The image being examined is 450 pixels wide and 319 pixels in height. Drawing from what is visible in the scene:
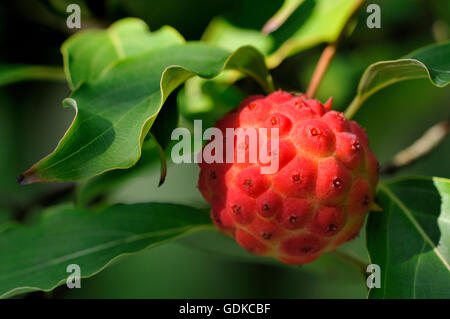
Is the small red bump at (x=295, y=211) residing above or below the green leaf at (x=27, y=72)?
below

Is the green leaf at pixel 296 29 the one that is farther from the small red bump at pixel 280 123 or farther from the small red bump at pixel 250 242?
the small red bump at pixel 250 242

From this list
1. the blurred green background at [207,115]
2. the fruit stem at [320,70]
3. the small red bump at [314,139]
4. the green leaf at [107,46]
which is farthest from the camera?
the blurred green background at [207,115]

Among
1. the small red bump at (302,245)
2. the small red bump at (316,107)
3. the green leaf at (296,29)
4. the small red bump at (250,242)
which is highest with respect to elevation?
the green leaf at (296,29)

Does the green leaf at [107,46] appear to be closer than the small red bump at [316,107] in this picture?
No

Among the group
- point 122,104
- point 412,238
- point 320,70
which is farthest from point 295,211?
point 320,70

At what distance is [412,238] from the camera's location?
3.96ft

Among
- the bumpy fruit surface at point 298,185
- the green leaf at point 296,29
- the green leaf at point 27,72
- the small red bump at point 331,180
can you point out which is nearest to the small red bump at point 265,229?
the bumpy fruit surface at point 298,185

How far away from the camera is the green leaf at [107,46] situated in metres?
1.31

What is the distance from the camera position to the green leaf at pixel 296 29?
1.48m

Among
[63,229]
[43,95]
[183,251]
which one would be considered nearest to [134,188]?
[183,251]

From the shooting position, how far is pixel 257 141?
1.11m

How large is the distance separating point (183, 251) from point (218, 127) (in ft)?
6.94

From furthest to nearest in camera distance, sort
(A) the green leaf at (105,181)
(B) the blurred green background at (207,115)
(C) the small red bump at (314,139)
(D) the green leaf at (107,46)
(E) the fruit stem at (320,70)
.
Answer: (B) the blurred green background at (207,115)
(A) the green leaf at (105,181)
(E) the fruit stem at (320,70)
(D) the green leaf at (107,46)
(C) the small red bump at (314,139)

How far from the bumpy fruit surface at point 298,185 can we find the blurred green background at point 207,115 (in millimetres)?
332
